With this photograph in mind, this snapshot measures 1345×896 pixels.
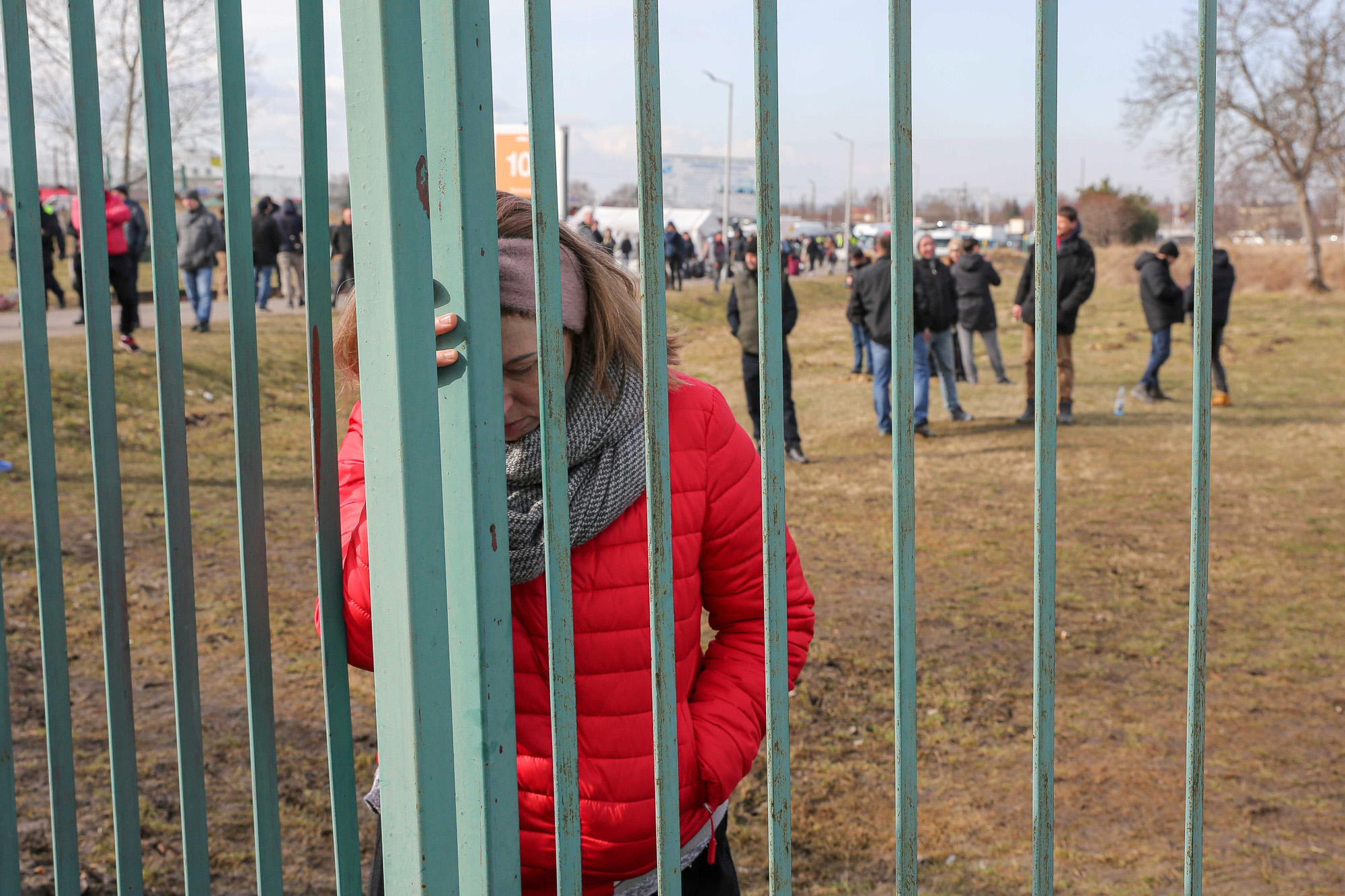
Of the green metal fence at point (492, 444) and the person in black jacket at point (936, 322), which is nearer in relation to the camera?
the green metal fence at point (492, 444)

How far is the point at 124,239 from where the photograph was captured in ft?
38.9

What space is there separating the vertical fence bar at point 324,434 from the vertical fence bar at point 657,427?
373 millimetres

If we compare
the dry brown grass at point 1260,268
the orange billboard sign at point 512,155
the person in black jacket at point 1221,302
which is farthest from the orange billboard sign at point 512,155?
the dry brown grass at point 1260,268

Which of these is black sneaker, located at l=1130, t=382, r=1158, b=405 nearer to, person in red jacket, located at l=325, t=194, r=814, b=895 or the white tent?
person in red jacket, located at l=325, t=194, r=814, b=895

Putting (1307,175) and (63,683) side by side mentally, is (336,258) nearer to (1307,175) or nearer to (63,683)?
(63,683)

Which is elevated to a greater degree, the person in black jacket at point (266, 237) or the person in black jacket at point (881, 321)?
the person in black jacket at point (266, 237)

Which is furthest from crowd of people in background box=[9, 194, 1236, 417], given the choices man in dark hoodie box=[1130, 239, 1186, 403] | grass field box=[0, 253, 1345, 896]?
grass field box=[0, 253, 1345, 896]

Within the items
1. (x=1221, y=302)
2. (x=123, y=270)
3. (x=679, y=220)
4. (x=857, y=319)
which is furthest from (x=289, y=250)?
(x=679, y=220)

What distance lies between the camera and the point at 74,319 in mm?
14195

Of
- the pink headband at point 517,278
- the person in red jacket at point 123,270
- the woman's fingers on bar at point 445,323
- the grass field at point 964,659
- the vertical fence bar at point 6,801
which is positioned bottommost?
the grass field at point 964,659

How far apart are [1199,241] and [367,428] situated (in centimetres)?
74

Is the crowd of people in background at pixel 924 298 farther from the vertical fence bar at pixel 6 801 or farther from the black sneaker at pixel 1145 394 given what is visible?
the vertical fence bar at pixel 6 801

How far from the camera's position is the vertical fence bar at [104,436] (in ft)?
4.75

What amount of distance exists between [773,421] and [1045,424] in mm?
230
